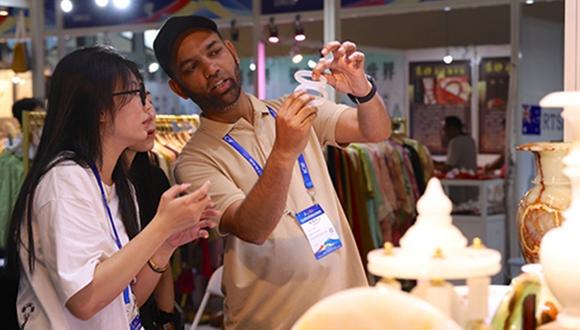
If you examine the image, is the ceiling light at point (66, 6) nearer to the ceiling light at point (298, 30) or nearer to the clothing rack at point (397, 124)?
the ceiling light at point (298, 30)

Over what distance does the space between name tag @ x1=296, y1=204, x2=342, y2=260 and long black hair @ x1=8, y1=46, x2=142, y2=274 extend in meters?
0.53

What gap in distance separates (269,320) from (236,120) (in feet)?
2.03

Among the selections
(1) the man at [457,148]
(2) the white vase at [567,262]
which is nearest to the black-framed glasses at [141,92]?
(2) the white vase at [567,262]

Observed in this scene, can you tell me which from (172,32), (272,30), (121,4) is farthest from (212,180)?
(121,4)

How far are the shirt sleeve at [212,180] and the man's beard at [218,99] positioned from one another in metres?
0.17

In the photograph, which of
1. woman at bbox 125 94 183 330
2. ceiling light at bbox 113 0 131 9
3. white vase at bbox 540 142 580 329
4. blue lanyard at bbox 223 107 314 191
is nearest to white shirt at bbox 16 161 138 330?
blue lanyard at bbox 223 107 314 191

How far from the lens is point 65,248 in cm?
208

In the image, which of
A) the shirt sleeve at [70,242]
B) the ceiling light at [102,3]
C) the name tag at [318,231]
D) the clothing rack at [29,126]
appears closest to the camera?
the shirt sleeve at [70,242]

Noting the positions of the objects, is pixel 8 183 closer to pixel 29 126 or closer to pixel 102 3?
pixel 29 126

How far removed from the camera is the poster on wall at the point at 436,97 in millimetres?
8180

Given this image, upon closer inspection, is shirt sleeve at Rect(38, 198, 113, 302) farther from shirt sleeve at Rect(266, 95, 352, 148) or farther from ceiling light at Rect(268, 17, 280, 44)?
ceiling light at Rect(268, 17, 280, 44)

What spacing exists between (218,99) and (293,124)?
442mm

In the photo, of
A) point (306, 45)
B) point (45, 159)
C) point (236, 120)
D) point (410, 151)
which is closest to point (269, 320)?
point (236, 120)

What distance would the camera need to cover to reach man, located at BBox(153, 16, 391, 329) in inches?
96.1
